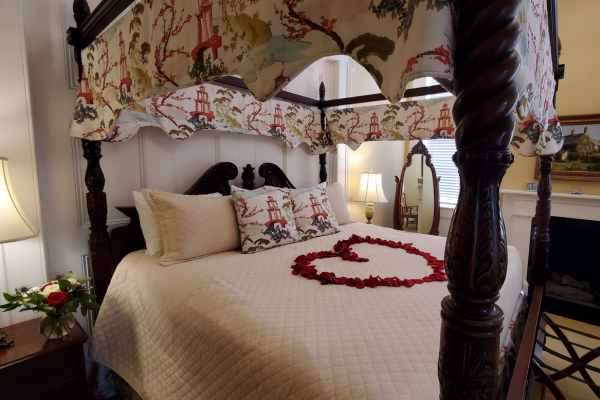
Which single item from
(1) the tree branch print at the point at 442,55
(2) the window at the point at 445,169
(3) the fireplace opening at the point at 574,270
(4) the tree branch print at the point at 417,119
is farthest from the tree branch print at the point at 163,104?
(3) the fireplace opening at the point at 574,270

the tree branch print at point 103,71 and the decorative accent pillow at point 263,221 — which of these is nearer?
the tree branch print at point 103,71

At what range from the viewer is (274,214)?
6.54 feet

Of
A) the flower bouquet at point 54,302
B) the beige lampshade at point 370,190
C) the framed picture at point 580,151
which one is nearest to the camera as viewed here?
the flower bouquet at point 54,302

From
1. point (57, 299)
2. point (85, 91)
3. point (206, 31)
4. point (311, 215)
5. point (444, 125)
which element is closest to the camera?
point (206, 31)

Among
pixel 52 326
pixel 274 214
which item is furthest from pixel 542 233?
pixel 52 326

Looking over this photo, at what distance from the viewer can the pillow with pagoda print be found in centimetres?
220

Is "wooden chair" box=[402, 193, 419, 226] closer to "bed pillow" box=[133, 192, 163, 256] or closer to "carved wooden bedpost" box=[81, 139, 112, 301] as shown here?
"bed pillow" box=[133, 192, 163, 256]

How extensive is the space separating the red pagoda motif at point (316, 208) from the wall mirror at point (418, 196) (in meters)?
1.69

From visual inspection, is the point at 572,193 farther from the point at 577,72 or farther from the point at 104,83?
the point at 104,83

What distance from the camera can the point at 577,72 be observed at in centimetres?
272

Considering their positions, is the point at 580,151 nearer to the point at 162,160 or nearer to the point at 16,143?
the point at 162,160

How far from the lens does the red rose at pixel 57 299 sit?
1259 mm

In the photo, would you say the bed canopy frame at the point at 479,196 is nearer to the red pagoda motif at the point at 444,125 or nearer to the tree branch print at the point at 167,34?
the tree branch print at the point at 167,34

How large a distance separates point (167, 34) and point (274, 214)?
124 centimetres
